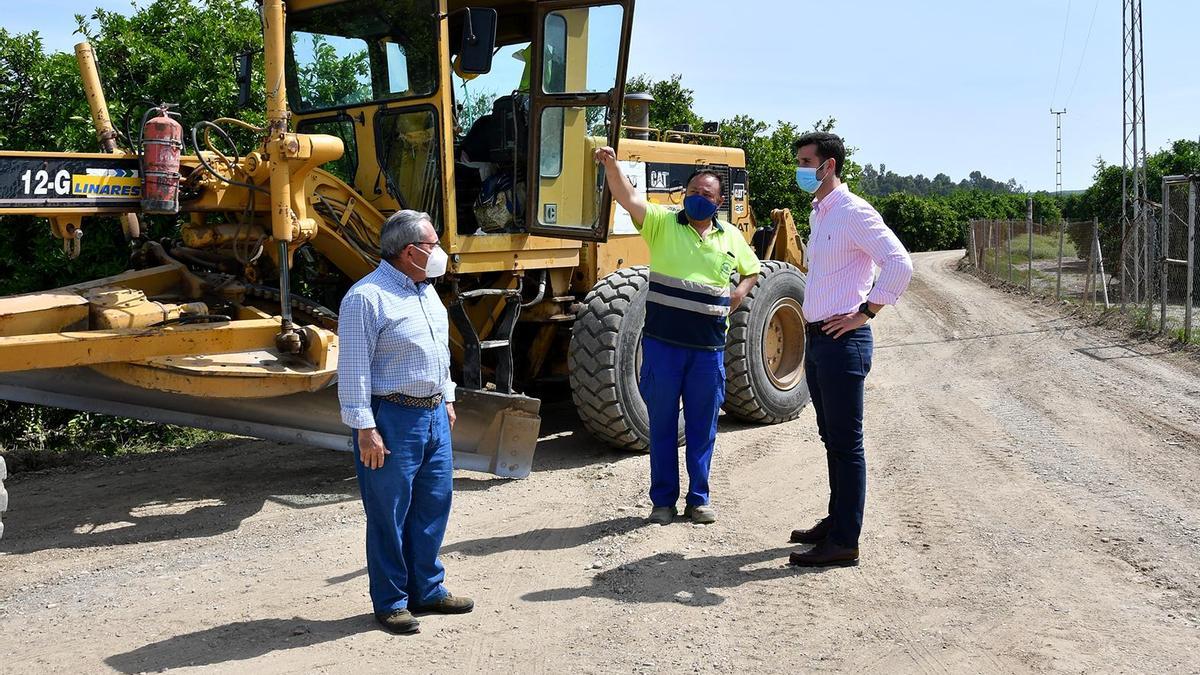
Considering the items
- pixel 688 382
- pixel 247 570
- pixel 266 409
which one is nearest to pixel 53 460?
pixel 266 409

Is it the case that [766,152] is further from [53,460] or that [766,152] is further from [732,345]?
[53,460]

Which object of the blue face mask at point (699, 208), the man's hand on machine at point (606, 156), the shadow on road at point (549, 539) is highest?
the man's hand on machine at point (606, 156)

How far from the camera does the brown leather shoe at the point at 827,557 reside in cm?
527

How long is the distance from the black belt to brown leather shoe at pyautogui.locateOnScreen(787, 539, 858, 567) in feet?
6.62

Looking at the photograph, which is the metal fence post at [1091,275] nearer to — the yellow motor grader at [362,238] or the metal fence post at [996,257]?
the metal fence post at [996,257]

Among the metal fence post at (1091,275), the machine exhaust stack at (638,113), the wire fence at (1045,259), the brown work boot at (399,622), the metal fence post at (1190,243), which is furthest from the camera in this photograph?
the wire fence at (1045,259)

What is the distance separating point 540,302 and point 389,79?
6.02 feet

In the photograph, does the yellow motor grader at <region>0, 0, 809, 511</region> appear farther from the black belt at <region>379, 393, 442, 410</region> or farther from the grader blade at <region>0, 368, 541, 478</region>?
the black belt at <region>379, 393, 442, 410</region>

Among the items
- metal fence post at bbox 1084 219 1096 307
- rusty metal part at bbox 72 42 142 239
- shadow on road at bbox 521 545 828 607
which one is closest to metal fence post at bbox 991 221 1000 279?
metal fence post at bbox 1084 219 1096 307

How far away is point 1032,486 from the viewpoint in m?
6.62

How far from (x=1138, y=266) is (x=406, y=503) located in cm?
1303

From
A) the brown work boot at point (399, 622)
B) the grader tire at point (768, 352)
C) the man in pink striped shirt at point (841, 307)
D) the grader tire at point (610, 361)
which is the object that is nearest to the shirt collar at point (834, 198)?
the man in pink striped shirt at point (841, 307)

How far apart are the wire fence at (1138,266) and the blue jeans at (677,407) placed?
869cm

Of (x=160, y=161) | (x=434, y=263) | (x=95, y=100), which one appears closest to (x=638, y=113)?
(x=95, y=100)
